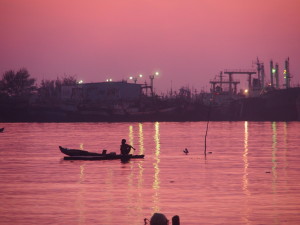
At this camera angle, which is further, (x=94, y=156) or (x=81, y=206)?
(x=94, y=156)

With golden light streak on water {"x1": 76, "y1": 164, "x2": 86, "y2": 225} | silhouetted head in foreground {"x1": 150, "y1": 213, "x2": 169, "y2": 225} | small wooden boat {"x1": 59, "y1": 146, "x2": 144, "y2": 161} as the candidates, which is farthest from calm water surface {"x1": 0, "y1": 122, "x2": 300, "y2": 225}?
silhouetted head in foreground {"x1": 150, "y1": 213, "x2": 169, "y2": 225}

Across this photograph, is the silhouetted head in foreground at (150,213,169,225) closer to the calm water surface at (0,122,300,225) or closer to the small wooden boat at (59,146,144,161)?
the calm water surface at (0,122,300,225)

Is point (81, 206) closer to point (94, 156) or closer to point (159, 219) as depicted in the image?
point (159, 219)

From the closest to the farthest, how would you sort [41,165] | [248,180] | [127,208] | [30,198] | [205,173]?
[127,208] → [30,198] → [248,180] → [205,173] → [41,165]

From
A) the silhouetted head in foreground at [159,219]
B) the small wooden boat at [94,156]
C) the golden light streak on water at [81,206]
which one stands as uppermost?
the small wooden boat at [94,156]

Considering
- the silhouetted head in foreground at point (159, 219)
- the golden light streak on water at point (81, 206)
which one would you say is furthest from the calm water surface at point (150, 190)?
the silhouetted head in foreground at point (159, 219)

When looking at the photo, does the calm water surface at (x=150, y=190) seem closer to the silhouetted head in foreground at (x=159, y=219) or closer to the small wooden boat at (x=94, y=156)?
the small wooden boat at (x=94, y=156)

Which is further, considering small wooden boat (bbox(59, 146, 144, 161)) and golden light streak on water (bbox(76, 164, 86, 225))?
small wooden boat (bbox(59, 146, 144, 161))

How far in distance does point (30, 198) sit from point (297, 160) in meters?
30.0

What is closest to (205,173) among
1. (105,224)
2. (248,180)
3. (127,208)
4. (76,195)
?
(248,180)

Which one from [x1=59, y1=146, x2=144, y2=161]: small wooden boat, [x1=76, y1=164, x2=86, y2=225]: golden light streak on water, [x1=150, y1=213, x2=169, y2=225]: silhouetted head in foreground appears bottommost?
[x1=76, y1=164, x2=86, y2=225]: golden light streak on water

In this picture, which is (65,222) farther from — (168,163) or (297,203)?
(168,163)

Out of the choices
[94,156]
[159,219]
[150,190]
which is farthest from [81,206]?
[94,156]

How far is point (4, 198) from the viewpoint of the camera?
3581 cm
